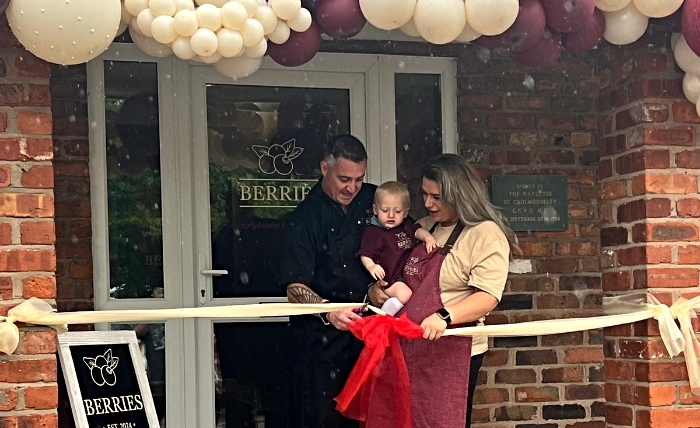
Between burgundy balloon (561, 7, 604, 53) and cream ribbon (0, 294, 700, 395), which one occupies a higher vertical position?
burgundy balloon (561, 7, 604, 53)

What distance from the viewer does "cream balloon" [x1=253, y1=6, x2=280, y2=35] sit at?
4.24 meters

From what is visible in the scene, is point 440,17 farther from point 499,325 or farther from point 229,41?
point 499,325

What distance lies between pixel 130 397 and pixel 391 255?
138 centimetres

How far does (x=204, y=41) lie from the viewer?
13.6 ft

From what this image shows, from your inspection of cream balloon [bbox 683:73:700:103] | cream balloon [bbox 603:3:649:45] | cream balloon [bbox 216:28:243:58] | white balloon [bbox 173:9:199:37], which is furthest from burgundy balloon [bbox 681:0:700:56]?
white balloon [bbox 173:9:199:37]

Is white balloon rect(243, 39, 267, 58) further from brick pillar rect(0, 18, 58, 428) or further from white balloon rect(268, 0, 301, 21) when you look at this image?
brick pillar rect(0, 18, 58, 428)

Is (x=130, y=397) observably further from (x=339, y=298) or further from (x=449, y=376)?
(x=449, y=376)

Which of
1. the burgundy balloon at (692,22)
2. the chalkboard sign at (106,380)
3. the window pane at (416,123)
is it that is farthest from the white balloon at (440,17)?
the chalkboard sign at (106,380)

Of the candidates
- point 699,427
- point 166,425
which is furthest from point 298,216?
point 699,427

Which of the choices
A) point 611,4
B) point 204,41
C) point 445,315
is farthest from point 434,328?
point 611,4

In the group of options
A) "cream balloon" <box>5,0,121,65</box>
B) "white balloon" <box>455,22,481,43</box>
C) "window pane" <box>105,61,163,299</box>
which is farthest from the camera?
"window pane" <box>105,61,163,299</box>

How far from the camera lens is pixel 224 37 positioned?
4172 millimetres

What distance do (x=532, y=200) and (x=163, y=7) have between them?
8.52 feet

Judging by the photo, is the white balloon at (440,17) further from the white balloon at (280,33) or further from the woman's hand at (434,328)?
the woman's hand at (434,328)
